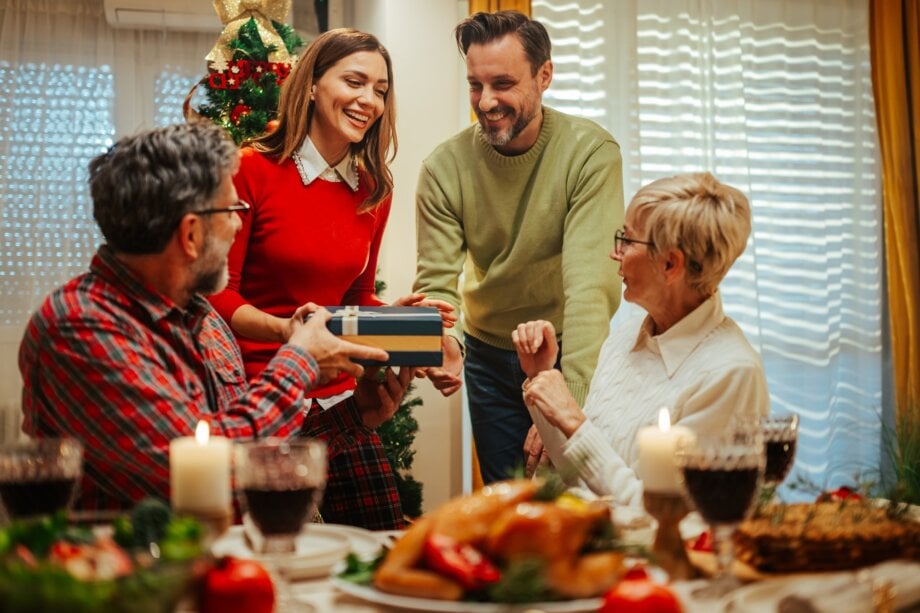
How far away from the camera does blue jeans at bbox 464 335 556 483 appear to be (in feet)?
11.4

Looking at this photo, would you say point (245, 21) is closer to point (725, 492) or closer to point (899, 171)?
point (725, 492)

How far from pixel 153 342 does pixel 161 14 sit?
3813 mm

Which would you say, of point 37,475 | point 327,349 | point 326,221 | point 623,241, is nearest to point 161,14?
point 326,221

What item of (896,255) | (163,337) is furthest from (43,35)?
(896,255)

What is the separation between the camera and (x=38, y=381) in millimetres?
1852

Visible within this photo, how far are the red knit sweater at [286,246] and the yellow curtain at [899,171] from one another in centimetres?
350

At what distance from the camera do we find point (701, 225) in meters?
2.41

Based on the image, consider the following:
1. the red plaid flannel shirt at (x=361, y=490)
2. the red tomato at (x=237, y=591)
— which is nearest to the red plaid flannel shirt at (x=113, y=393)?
the red tomato at (x=237, y=591)

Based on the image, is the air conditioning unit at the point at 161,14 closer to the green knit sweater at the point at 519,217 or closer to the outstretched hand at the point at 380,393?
the green knit sweater at the point at 519,217

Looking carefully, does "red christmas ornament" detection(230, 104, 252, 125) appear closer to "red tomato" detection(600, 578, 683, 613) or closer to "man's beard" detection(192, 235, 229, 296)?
"man's beard" detection(192, 235, 229, 296)

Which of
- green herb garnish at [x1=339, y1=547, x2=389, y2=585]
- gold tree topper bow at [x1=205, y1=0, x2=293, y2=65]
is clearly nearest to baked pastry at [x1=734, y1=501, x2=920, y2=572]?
green herb garnish at [x1=339, y1=547, x2=389, y2=585]

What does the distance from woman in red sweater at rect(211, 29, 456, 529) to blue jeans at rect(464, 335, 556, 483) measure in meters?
0.55

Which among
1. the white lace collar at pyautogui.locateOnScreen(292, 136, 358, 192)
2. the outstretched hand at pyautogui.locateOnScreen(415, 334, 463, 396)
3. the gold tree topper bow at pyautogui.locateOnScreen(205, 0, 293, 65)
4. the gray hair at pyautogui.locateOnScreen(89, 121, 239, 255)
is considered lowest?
the outstretched hand at pyautogui.locateOnScreen(415, 334, 463, 396)

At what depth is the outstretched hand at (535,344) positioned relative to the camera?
2748 millimetres
